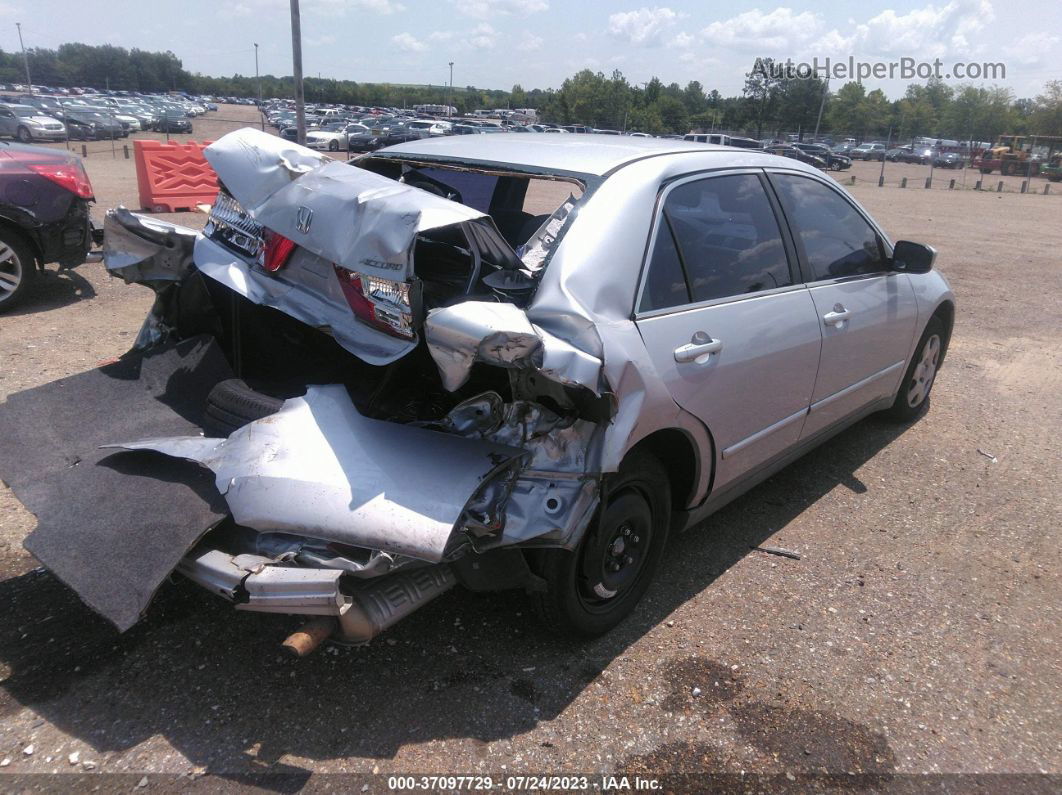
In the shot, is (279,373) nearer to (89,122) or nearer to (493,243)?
(493,243)

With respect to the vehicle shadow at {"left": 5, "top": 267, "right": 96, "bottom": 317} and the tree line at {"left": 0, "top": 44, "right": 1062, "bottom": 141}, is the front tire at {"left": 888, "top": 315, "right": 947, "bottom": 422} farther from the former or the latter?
the tree line at {"left": 0, "top": 44, "right": 1062, "bottom": 141}

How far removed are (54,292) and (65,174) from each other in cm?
125

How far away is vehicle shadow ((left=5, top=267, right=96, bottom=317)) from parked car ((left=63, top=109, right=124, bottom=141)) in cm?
3177

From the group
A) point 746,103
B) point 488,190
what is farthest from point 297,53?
point 746,103

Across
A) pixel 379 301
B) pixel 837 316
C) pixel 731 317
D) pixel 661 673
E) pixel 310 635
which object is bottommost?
pixel 661 673

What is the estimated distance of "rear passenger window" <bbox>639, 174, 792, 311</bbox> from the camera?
307cm

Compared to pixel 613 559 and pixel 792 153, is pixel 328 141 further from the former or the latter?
pixel 613 559

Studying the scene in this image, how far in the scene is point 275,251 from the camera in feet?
10.0

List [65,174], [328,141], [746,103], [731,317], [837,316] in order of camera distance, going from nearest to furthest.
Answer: [731,317] < [837,316] < [65,174] < [328,141] < [746,103]

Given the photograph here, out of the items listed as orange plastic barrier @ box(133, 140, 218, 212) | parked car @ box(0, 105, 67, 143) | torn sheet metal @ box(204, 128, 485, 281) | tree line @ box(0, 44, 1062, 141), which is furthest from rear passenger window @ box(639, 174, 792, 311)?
tree line @ box(0, 44, 1062, 141)

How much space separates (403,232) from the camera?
251 centimetres

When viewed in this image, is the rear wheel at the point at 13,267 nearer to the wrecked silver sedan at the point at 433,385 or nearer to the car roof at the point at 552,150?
the wrecked silver sedan at the point at 433,385

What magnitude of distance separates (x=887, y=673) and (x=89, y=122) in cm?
4443

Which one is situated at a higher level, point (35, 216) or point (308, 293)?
point (308, 293)
